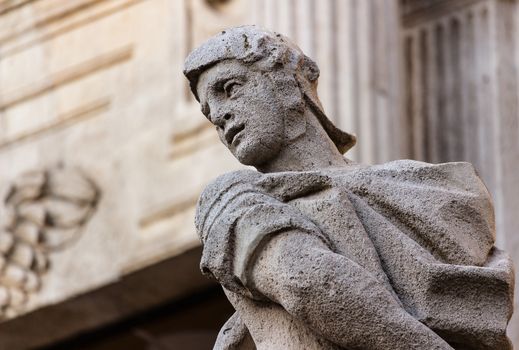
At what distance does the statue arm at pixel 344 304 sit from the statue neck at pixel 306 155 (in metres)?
0.34

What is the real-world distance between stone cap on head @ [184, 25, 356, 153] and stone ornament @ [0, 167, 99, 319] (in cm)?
661

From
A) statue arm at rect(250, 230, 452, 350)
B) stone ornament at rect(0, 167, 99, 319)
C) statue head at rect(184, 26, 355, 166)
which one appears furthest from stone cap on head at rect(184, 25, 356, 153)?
stone ornament at rect(0, 167, 99, 319)

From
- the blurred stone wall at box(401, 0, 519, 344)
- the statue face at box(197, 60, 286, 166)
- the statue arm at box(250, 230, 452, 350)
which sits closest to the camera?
the statue arm at box(250, 230, 452, 350)

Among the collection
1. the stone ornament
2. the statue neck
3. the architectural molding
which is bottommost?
the stone ornament

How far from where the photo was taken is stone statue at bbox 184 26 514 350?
4258 millimetres

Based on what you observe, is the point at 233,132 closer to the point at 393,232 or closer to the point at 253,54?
the point at 253,54

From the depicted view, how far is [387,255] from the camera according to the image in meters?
4.40

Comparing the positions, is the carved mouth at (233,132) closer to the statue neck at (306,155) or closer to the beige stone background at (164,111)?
the statue neck at (306,155)

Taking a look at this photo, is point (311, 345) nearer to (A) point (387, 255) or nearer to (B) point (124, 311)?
(A) point (387, 255)

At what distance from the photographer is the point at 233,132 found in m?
4.60

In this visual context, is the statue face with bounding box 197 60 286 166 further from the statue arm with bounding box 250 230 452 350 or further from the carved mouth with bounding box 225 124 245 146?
the statue arm with bounding box 250 230 452 350

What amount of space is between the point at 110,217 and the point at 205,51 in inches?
255

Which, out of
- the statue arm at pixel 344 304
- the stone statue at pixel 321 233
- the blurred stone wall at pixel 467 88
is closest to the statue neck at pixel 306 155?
the stone statue at pixel 321 233

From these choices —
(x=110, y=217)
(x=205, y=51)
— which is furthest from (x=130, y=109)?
(x=205, y=51)
